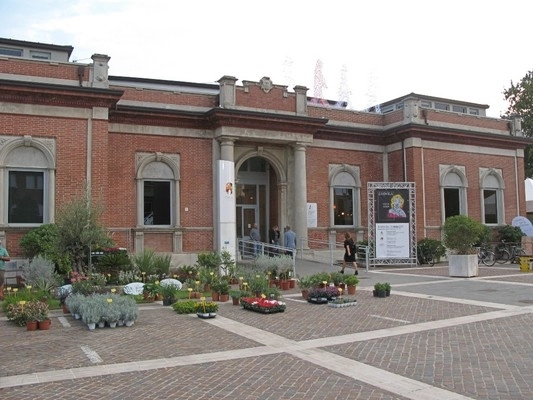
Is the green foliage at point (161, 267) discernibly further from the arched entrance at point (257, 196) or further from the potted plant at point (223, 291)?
the arched entrance at point (257, 196)

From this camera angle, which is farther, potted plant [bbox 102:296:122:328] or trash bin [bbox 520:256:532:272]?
trash bin [bbox 520:256:532:272]

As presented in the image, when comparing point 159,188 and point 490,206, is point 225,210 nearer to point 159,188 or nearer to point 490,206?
point 159,188

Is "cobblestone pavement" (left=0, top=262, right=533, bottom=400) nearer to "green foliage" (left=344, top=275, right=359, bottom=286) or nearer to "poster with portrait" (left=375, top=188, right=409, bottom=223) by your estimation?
"green foliage" (left=344, top=275, right=359, bottom=286)

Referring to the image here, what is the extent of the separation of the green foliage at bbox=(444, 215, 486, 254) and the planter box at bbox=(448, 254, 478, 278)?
0.33 meters

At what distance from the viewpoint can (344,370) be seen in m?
6.73

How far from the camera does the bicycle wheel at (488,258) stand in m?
25.1

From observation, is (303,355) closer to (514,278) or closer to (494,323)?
(494,323)

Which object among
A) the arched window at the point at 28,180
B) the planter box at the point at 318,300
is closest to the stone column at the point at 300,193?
the arched window at the point at 28,180

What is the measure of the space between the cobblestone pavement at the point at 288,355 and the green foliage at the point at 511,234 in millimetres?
17202

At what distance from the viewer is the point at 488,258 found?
25.5m

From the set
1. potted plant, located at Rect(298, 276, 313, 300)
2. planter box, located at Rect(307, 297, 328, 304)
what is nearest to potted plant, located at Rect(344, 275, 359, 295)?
potted plant, located at Rect(298, 276, 313, 300)

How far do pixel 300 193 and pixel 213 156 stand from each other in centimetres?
424

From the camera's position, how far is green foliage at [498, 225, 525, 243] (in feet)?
92.0

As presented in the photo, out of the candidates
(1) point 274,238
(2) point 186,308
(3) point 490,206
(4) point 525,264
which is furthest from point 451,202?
(2) point 186,308
